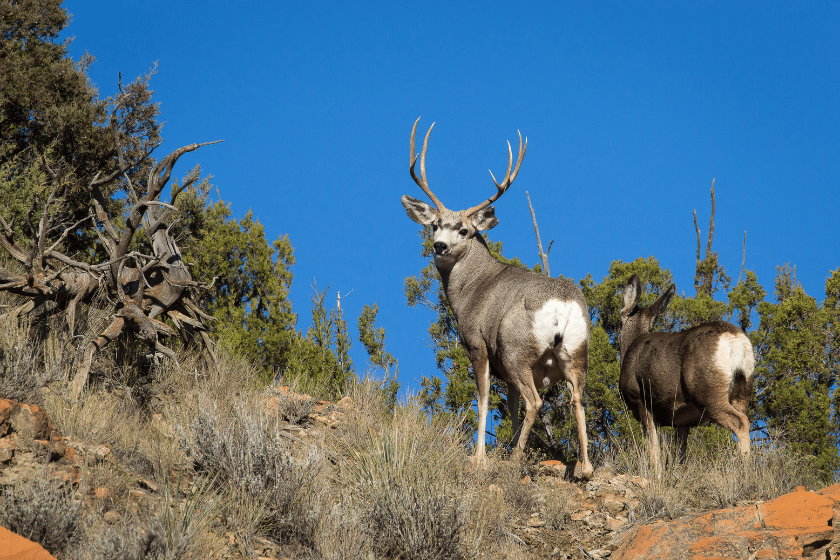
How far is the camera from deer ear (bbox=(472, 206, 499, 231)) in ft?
32.0

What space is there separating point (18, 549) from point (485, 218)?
22.4 feet

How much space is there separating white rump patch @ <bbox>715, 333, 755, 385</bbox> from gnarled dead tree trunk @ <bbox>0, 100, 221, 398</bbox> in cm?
655

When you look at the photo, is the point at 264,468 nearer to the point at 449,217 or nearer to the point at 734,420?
the point at 449,217

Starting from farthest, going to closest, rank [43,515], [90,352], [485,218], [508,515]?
[485,218]
[90,352]
[508,515]
[43,515]

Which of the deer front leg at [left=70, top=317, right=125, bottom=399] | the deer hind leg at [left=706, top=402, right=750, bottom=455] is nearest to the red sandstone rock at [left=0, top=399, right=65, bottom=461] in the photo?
the deer front leg at [left=70, top=317, right=125, bottom=399]

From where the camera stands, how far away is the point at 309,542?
5.97m

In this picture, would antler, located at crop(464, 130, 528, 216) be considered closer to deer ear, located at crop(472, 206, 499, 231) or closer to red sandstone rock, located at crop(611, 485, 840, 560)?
deer ear, located at crop(472, 206, 499, 231)

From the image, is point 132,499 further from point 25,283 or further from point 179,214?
point 179,214

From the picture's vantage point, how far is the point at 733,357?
8.12m

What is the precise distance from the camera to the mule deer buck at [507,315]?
8055 millimetres

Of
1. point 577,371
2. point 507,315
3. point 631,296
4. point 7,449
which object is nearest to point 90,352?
point 7,449

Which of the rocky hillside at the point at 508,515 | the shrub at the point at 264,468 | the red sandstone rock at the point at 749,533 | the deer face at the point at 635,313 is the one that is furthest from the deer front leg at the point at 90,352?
the deer face at the point at 635,313

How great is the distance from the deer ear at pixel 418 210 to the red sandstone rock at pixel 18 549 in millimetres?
6443

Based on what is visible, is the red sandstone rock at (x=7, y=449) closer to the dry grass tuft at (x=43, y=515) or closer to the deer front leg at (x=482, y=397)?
the dry grass tuft at (x=43, y=515)
